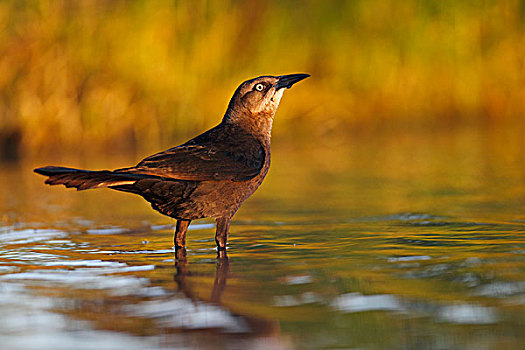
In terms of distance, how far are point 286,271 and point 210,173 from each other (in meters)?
0.78

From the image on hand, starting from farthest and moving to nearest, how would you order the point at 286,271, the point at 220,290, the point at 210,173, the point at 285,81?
1. the point at 285,81
2. the point at 210,173
3. the point at 286,271
4. the point at 220,290

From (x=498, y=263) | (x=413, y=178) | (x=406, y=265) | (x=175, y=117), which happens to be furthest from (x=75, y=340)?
(x=175, y=117)

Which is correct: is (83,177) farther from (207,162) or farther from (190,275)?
(207,162)

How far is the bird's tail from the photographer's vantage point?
410 centimetres

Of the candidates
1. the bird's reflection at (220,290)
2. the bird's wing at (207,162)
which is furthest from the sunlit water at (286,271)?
the bird's wing at (207,162)

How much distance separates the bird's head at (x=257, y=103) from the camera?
5254 millimetres

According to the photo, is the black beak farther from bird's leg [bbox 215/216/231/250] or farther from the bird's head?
bird's leg [bbox 215/216/231/250]

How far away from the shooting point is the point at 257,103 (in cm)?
528

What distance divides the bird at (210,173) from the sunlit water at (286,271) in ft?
0.74

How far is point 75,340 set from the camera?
10.1ft

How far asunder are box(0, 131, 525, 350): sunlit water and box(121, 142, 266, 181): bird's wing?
385 mm

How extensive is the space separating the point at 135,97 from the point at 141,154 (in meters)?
0.74

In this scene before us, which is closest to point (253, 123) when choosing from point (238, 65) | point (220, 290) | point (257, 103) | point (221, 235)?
point (257, 103)

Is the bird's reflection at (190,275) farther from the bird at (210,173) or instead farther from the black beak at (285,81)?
the black beak at (285,81)
